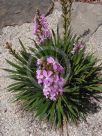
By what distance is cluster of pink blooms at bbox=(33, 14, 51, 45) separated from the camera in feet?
16.5

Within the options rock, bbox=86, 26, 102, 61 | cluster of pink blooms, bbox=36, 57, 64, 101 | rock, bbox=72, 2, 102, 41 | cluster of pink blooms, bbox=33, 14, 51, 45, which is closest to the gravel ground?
rock, bbox=86, 26, 102, 61

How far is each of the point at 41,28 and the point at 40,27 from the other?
0.05 metres

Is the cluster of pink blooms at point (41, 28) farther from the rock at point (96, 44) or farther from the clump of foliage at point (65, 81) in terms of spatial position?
the rock at point (96, 44)

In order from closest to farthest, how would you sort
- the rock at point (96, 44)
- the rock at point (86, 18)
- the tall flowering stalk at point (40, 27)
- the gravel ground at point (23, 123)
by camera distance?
the tall flowering stalk at point (40, 27), the gravel ground at point (23, 123), the rock at point (96, 44), the rock at point (86, 18)

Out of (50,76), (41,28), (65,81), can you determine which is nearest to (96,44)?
(41,28)

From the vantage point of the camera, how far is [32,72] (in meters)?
5.19

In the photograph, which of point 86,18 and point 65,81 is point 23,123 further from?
point 86,18

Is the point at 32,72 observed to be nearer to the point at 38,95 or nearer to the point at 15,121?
the point at 38,95

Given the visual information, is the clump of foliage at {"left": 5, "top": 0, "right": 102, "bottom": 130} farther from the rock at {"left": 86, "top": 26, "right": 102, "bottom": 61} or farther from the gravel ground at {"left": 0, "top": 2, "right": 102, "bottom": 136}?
the rock at {"left": 86, "top": 26, "right": 102, "bottom": 61}

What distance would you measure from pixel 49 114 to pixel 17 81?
848 millimetres

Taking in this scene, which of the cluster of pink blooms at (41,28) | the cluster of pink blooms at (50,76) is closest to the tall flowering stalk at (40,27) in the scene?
the cluster of pink blooms at (41,28)

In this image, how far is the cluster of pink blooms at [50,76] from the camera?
4398mm

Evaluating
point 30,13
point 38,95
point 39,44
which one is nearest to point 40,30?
point 39,44

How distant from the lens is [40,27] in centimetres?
507
